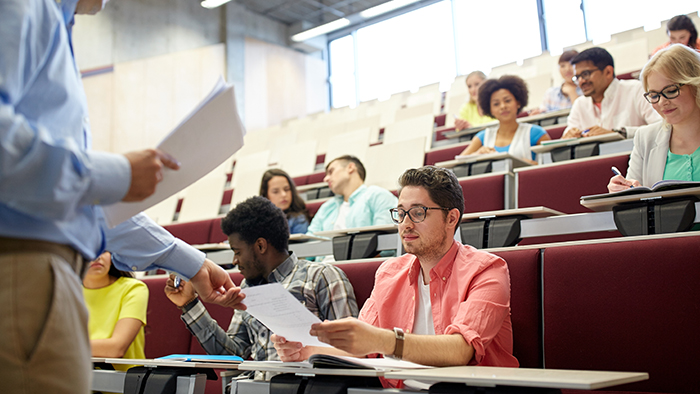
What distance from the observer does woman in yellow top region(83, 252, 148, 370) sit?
1.33 metres

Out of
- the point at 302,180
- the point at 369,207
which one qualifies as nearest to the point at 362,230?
the point at 369,207

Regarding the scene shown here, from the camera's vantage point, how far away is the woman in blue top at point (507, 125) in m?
2.19

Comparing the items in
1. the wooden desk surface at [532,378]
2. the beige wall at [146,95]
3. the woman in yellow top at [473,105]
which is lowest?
the wooden desk surface at [532,378]

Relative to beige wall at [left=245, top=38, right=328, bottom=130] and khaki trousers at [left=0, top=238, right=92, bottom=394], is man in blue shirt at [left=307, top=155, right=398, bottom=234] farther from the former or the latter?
beige wall at [left=245, top=38, right=328, bottom=130]

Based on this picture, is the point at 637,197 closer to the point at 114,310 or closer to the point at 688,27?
the point at 114,310

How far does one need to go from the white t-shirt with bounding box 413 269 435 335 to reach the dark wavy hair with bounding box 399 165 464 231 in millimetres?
141

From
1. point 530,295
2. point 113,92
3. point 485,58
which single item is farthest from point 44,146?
point 485,58

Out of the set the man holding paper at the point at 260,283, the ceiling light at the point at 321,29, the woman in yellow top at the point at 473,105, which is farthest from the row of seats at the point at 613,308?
the ceiling light at the point at 321,29

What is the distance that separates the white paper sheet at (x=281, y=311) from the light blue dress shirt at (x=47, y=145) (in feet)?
0.95

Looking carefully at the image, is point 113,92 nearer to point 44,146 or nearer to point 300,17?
point 300,17

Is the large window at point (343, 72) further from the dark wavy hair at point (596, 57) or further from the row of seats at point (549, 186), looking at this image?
the row of seats at point (549, 186)

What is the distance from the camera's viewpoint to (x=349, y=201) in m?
2.10

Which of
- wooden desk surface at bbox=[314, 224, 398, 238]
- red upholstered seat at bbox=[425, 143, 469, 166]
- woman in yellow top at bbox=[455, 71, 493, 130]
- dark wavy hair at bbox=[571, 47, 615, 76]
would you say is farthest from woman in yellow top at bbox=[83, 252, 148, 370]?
woman in yellow top at bbox=[455, 71, 493, 130]

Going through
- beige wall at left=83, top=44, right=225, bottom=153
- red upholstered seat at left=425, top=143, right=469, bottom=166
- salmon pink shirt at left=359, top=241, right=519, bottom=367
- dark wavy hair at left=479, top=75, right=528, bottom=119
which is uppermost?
beige wall at left=83, top=44, right=225, bottom=153
